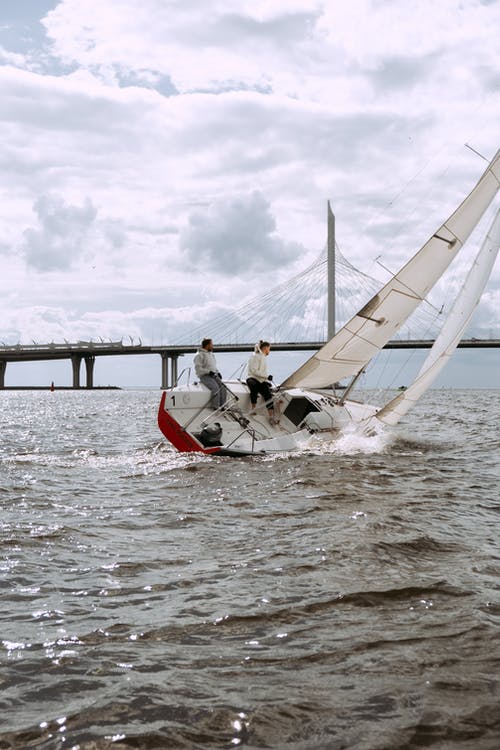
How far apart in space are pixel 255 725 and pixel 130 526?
4144 mm

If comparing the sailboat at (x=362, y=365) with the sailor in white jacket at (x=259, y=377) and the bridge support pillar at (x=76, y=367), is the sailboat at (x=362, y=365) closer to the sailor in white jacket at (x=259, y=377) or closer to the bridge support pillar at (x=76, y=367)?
the sailor in white jacket at (x=259, y=377)

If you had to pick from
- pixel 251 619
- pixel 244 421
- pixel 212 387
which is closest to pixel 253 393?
pixel 244 421

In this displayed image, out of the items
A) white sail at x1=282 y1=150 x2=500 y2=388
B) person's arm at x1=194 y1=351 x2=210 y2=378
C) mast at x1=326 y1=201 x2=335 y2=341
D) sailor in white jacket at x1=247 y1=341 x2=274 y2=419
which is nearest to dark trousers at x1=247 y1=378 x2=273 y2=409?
sailor in white jacket at x1=247 y1=341 x2=274 y2=419

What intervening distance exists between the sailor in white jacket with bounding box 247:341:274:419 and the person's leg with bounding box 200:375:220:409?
0.89 meters

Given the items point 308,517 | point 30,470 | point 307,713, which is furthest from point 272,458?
point 307,713

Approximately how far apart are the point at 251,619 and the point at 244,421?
973 cm

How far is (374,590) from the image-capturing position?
464 centimetres

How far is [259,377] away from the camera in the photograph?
14.4m

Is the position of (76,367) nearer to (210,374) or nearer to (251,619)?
(210,374)

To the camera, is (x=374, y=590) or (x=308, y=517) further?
(x=308, y=517)

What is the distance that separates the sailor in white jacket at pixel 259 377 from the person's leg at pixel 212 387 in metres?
0.89

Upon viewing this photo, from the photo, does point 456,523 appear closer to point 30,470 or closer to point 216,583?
point 216,583

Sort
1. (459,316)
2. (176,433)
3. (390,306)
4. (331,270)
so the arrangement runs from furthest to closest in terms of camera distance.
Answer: (331,270)
(459,316)
(390,306)
(176,433)

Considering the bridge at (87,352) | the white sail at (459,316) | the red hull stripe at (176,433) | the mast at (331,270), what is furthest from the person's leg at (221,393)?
the bridge at (87,352)
